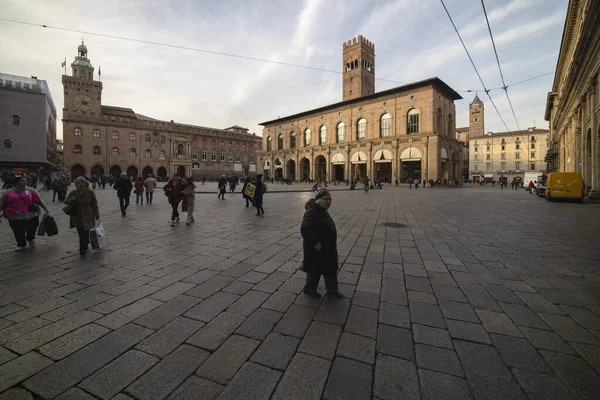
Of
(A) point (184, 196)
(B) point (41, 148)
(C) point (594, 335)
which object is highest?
(B) point (41, 148)

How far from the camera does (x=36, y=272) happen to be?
3.89m

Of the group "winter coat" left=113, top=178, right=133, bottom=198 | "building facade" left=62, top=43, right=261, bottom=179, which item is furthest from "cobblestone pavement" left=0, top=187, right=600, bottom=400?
"building facade" left=62, top=43, right=261, bottom=179

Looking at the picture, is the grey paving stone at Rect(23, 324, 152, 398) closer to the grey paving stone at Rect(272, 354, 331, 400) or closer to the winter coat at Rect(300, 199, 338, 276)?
the grey paving stone at Rect(272, 354, 331, 400)

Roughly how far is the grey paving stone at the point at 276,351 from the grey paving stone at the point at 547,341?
1994 millimetres

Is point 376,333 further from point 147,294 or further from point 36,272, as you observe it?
point 36,272

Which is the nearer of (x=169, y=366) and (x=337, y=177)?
(x=169, y=366)

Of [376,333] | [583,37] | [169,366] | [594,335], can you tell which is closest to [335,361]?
[376,333]

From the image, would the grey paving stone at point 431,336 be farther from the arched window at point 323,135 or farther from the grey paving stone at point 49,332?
the arched window at point 323,135

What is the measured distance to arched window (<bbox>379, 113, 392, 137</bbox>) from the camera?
41.7 meters

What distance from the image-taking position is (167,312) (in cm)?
278

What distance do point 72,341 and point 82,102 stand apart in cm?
6515

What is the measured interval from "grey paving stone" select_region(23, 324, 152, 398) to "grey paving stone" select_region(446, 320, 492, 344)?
108 inches

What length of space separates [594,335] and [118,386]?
381 centimetres

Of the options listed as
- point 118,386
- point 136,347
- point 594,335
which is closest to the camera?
point 118,386
